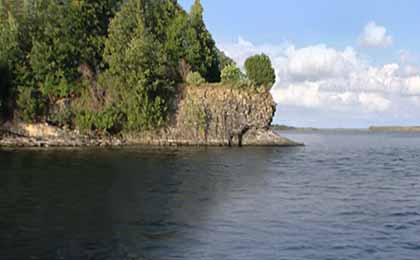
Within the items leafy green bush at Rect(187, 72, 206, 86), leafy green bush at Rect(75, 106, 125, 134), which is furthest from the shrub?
leafy green bush at Rect(75, 106, 125, 134)

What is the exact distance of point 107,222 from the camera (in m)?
24.9

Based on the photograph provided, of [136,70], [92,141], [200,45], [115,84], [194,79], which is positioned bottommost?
[92,141]

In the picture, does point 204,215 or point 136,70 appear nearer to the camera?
point 204,215

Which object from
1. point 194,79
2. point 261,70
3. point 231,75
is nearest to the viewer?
point 194,79

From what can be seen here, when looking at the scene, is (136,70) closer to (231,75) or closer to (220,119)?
(220,119)

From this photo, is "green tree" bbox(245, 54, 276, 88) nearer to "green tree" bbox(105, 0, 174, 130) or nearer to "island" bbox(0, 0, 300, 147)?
"island" bbox(0, 0, 300, 147)

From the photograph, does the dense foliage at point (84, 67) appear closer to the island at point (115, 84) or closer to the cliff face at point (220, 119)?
the island at point (115, 84)

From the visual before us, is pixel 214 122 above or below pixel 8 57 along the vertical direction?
below

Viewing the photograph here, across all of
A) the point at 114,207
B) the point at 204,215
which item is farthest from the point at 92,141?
the point at 204,215

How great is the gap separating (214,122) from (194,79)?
11.1 metres

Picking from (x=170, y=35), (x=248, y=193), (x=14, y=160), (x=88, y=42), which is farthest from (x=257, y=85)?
(x=248, y=193)

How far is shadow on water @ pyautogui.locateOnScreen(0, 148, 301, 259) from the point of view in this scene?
65.9ft

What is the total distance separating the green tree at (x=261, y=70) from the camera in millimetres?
110125

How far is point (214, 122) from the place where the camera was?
Result: 102812 mm
